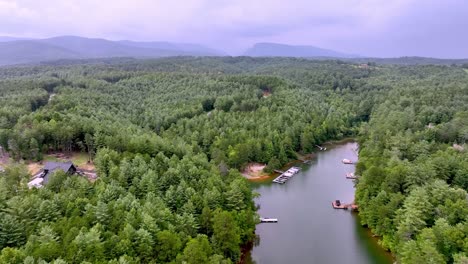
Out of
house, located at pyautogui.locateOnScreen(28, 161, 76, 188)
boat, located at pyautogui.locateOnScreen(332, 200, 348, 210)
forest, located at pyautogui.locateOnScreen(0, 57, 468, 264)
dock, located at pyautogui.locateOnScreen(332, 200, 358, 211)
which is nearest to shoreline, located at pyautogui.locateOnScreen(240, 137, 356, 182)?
forest, located at pyautogui.locateOnScreen(0, 57, 468, 264)

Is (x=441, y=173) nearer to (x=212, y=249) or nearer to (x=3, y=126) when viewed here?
(x=212, y=249)

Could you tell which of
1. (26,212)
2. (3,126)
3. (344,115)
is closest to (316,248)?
(26,212)

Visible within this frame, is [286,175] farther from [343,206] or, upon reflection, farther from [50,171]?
[50,171]

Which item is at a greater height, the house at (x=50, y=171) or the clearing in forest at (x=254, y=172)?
the house at (x=50, y=171)

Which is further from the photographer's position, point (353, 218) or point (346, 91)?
point (346, 91)

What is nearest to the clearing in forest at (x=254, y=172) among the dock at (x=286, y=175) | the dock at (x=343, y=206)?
the dock at (x=286, y=175)

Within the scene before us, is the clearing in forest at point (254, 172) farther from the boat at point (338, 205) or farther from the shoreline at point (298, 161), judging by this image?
the boat at point (338, 205)
